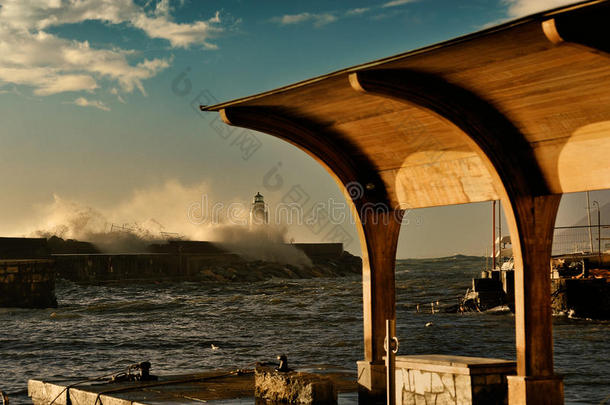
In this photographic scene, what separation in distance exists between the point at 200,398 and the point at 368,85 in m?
5.41

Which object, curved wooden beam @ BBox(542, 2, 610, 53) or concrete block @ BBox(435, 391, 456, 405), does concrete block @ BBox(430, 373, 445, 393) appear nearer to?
concrete block @ BBox(435, 391, 456, 405)

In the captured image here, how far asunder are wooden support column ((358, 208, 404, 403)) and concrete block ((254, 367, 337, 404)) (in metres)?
0.58

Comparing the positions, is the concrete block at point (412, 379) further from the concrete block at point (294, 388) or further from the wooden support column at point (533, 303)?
the concrete block at point (294, 388)

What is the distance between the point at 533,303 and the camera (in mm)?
8281

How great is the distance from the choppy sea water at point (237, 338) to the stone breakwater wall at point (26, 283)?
84cm

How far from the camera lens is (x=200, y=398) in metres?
10.3

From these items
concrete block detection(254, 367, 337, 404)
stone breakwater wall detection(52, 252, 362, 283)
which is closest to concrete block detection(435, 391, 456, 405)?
concrete block detection(254, 367, 337, 404)

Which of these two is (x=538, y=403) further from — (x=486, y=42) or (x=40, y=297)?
(x=40, y=297)

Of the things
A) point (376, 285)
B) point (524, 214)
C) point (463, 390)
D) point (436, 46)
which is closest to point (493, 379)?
point (463, 390)

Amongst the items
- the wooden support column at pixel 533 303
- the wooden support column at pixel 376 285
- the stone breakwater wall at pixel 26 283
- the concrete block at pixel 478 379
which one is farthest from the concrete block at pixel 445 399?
the stone breakwater wall at pixel 26 283

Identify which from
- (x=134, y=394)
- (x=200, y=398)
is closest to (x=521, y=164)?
(x=200, y=398)

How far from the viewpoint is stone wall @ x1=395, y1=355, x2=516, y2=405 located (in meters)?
8.46

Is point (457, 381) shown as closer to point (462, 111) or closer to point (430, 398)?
point (430, 398)

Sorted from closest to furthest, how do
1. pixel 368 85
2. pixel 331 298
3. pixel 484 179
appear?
pixel 368 85 → pixel 484 179 → pixel 331 298
